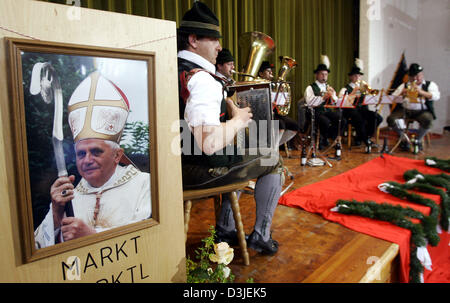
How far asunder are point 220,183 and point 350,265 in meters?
0.79

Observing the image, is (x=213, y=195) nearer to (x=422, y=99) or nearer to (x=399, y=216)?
(x=399, y=216)

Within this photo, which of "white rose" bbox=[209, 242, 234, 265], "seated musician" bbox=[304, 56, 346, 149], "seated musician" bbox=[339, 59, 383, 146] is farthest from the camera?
"seated musician" bbox=[339, 59, 383, 146]

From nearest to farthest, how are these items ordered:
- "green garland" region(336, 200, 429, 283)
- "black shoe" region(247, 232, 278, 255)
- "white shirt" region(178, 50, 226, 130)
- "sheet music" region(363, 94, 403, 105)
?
"white shirt" region(178, 50, 226, 130) < "black shoe" region(247, 232, 278, 255) < "green garland" region(336, 200, 429, 283) < "sheet music" region(363, 94, 403, 105)

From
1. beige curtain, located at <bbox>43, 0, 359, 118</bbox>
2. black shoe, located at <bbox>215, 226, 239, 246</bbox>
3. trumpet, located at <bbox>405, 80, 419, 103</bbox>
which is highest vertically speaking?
beige curtain, located at <bbox>43, 0, 359, 118</bbox>

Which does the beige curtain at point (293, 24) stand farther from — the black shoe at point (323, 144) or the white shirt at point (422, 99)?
the white shirt at point (422, 99)

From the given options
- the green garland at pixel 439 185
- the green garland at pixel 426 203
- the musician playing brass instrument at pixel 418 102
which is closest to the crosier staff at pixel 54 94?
the green garland at pixel 426 203

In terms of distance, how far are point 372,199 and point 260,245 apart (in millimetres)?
1325

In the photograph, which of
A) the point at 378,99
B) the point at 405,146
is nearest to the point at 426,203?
the point at 378,99

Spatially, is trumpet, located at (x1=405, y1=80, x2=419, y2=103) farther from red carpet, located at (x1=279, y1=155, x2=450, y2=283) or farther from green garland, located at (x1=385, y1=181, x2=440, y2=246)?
green garland, located at (x1=385, y1=181, x2=440, y2=246)

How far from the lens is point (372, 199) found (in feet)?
8.11

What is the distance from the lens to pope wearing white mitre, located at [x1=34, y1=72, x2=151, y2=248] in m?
0.79

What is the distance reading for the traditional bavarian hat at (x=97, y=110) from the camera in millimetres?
796

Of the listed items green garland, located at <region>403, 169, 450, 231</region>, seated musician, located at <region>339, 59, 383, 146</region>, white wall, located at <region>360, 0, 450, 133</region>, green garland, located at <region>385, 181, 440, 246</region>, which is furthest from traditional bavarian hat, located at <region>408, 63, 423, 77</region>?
green garland, located at <region>385, 181, 440, 246</region>

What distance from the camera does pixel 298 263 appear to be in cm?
156
